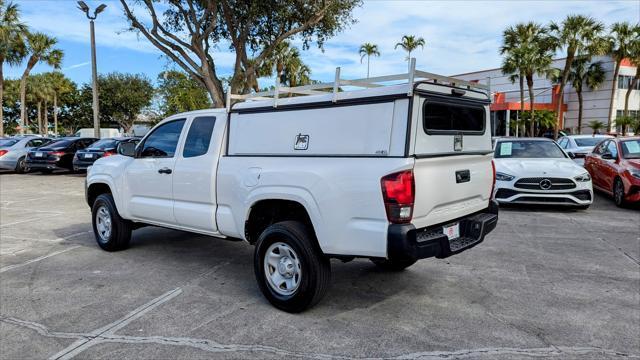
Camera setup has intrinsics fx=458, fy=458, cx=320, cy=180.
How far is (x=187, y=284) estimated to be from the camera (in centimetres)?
483

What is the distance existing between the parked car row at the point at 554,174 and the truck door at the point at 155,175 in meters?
6.20

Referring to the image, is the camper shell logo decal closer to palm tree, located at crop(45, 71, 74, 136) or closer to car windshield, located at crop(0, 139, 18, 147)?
car windshield, located at crop(0, 139, 18, 147)

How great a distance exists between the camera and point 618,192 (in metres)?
9.73

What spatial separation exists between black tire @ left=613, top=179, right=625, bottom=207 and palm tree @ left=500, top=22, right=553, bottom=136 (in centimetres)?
2558

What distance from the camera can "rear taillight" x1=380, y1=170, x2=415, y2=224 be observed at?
132 inches

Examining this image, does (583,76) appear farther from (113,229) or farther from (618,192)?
(113,229)

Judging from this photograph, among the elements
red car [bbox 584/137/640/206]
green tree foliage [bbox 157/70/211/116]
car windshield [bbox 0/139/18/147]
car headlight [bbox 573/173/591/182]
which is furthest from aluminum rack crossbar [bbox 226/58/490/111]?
green tree foliage [bbox 157/70/211/116]

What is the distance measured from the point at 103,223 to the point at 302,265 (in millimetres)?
3787

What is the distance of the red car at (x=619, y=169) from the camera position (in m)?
9.14

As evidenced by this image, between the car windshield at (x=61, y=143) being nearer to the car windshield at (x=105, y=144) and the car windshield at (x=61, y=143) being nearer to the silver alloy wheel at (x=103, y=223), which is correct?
the car windshield at (x=105, y=144)

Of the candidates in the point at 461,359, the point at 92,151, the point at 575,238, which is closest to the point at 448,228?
the point at 461,359

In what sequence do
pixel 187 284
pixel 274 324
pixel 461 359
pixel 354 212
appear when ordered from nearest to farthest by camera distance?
pixel 461 359 < pixel 354 212 < pixel 274 324 < pixel 187 284

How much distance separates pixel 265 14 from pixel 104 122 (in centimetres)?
4791

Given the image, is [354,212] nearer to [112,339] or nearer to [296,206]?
[296,206]
